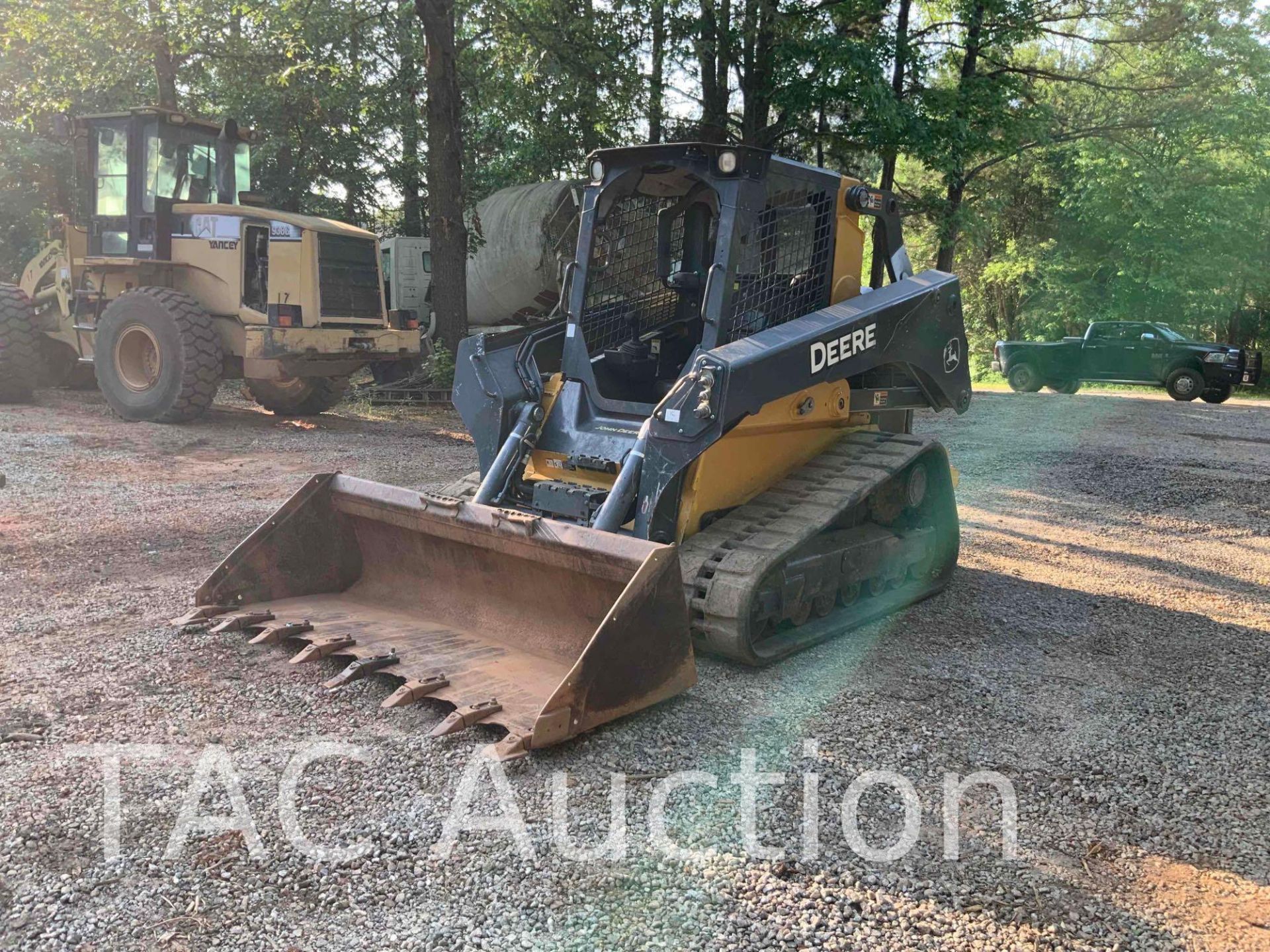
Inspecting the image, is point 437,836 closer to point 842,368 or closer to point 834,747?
point 834,747

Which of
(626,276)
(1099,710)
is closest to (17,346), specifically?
(626,276)

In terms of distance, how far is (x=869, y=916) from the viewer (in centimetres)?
274

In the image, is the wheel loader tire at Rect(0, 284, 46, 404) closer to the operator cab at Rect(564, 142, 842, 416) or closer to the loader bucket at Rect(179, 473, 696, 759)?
the loader bucket at Rect(179, 473, 696, 759)

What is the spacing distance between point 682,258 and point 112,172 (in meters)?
8.95

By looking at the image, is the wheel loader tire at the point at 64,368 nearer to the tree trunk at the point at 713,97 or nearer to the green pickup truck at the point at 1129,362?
the tree trunk at the point at 713,97

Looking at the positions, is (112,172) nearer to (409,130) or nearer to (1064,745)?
(409,130)

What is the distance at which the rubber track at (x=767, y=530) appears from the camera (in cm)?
442

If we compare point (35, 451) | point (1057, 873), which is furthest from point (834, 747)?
point (35, 451)

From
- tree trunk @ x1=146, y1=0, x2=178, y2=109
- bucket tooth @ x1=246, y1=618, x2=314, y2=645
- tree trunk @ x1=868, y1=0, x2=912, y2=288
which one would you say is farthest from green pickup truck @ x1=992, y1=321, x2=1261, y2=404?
bucket tooth @ x1=246, y1=618, x2=314, y2=645

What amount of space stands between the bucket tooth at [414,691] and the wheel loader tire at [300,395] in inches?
361

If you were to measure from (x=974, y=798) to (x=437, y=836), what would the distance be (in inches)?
67.2

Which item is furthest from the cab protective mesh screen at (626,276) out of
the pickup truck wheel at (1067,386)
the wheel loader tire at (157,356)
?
the pickup truck wheel at (1067,386)

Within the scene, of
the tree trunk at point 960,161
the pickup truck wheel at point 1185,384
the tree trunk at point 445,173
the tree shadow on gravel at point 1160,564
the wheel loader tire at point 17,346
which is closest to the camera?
the tree shadow on gravel at point 1160,564

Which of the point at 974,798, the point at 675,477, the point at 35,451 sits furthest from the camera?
the point at 35,451
